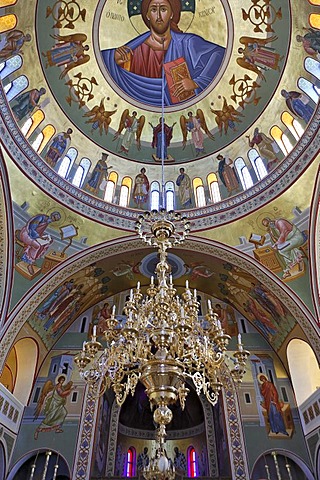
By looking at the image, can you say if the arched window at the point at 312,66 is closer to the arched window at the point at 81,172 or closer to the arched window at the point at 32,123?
the arched window at the point at 81,172

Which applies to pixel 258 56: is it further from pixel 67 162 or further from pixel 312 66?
pixel 67 162

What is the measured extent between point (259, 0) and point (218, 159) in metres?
4.65

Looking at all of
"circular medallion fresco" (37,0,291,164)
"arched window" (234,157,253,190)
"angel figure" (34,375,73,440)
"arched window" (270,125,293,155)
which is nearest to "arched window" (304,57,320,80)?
"circular medallion fresco" (37,0,291,164)

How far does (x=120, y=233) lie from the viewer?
12.7 metres

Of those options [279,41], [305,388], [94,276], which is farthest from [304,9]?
[305,388]

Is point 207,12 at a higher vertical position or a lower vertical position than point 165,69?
higher

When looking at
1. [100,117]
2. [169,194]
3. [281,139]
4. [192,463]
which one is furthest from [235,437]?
[100,117]

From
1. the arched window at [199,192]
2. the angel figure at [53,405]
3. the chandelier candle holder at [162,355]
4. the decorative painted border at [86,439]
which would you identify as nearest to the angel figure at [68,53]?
the arched window at [199,192]

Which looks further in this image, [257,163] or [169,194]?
[169,194]

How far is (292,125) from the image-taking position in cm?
1177

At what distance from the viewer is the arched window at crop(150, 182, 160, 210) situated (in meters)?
13.6

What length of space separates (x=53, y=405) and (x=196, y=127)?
1013cm

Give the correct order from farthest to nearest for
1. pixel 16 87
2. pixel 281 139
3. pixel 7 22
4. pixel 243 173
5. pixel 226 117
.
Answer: pixel 226 117
pixel 243 173
pixel 281 139
pixel 16 87
pixel 7 22

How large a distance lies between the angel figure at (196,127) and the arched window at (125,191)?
2559mm
